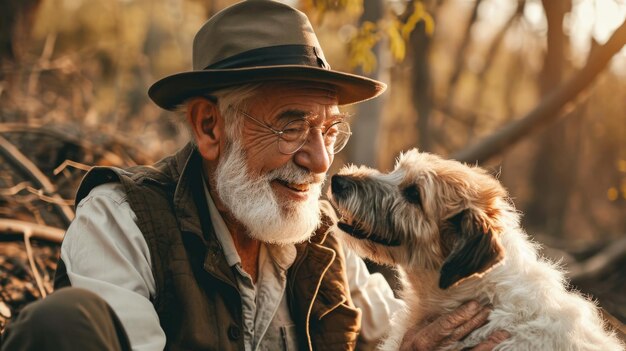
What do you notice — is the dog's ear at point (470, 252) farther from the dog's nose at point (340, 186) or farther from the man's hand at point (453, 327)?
the dog's nose at point (340, 186)

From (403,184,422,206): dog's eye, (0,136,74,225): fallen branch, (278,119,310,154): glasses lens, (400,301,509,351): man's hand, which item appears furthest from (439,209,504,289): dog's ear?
(0,136,74,225): fallen branch

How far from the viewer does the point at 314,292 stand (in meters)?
3.83

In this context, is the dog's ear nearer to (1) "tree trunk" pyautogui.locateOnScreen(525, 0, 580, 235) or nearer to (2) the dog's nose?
(2) the dog's nose

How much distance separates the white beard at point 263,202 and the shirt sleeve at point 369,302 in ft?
1.97

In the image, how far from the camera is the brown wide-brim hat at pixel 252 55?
3512mm

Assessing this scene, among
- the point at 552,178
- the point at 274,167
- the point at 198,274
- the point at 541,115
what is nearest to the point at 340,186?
the point at 274,167

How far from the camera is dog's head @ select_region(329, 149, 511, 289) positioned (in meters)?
3.49

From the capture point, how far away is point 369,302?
4.34m

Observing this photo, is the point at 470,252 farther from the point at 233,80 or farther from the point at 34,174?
the point at 34,174

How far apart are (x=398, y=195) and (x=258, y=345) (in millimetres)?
1111

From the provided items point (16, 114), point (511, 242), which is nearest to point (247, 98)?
point (511, 242)

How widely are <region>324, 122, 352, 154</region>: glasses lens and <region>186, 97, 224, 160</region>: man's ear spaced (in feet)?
1.93

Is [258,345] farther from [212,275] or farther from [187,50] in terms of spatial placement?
[187,50]

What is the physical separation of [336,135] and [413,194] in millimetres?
552
